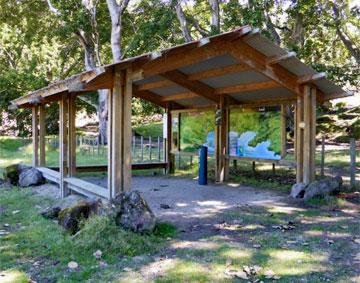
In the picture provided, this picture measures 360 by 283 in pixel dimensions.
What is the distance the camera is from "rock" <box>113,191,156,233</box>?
608 cm

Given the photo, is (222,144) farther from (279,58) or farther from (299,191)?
(279,58)

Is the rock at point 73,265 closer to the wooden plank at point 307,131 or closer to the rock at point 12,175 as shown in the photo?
the wooden plank at point 307,131

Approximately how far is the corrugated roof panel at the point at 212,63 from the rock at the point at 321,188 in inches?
126

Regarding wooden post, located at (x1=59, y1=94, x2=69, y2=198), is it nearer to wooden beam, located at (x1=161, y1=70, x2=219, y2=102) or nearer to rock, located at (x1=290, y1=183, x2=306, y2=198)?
wooden beam, located at (x1=161, y1=70, x2=219, y2=102)

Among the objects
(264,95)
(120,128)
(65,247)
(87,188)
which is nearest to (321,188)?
(264,95)

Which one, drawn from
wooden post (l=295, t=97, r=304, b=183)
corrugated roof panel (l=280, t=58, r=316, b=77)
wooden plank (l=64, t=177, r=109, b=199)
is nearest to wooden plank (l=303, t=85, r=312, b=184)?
wooden post (l=295, t=97, r=304, b=183)

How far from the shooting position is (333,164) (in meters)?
15.3

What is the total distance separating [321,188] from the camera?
9.06m

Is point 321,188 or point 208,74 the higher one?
point 208,74

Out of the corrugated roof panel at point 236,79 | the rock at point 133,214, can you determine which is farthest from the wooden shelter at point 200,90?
the rock at point 133,214

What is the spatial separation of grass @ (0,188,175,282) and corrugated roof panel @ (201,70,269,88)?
4882 millimetres

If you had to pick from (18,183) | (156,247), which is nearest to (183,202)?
(156,247)

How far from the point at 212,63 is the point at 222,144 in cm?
328

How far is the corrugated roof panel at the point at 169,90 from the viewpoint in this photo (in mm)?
12536
